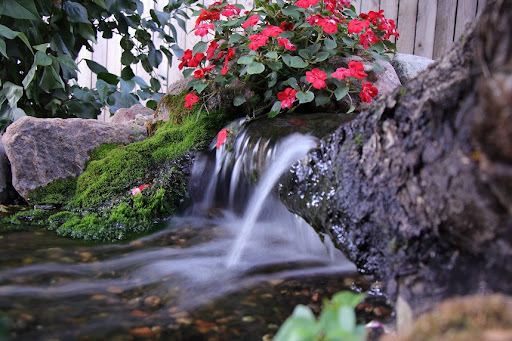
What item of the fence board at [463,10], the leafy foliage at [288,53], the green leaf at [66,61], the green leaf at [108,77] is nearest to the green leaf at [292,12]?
the leafy foliage at [288,53]

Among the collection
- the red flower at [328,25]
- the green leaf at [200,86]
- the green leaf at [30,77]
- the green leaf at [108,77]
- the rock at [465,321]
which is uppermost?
the red flower at [328,25]

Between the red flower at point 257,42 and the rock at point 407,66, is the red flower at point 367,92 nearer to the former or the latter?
the red flower at point 257,42

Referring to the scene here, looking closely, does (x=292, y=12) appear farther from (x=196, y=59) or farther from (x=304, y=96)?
(x=196, y=59)

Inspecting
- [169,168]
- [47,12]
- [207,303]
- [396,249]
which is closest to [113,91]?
[47,12]

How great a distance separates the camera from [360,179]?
1.25 m

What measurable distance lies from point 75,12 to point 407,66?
2.65 m

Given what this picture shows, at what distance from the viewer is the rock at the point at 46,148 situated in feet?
8.70

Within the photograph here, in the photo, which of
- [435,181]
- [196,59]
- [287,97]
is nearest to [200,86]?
[196,59]

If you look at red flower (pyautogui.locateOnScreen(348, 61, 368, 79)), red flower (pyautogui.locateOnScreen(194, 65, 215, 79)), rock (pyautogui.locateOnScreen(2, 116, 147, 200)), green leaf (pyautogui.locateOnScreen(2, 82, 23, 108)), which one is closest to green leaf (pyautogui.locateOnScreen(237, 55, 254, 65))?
red flower (pyautogui.locateOnScreen(194, 65, 215, 79))

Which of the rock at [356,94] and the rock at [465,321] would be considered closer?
the rock at [465,321]

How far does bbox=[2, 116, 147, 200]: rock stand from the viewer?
8.70 ft

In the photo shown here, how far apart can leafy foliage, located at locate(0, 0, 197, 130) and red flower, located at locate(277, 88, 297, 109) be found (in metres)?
1.20

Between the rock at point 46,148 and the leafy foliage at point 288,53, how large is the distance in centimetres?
84

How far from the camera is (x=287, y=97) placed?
235 cm
